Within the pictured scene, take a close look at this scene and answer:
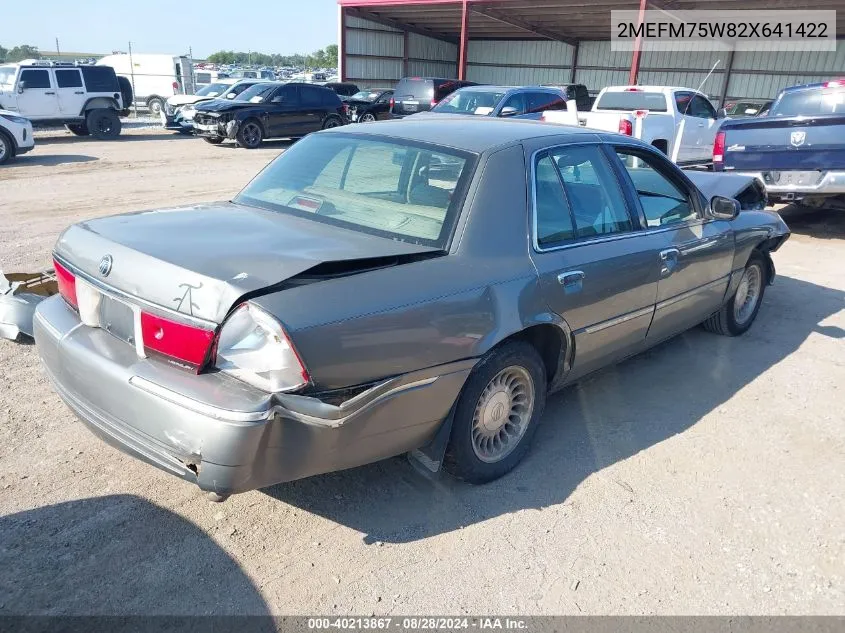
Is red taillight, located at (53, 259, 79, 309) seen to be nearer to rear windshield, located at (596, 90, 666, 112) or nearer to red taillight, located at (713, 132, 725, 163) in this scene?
red taillight, located at (713, 132, 725, 163)

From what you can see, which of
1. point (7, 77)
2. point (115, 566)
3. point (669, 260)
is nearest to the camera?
point (115, 566)

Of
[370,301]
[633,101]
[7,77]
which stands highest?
[7,77]

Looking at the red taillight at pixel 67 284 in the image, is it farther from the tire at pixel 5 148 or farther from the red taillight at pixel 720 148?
the tire at pixel 5 148

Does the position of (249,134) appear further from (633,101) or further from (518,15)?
(518,15)

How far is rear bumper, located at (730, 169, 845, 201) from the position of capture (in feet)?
27.3

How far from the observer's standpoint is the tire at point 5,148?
13027 mm

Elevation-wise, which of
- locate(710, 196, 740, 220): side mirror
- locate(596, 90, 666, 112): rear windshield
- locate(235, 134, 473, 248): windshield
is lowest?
locate(710, 196, 740, 220): side mirror

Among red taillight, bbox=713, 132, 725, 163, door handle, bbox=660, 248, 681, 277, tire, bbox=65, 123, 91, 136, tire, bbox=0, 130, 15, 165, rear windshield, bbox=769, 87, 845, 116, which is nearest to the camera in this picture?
door handle, bbox=660, 248, 681, 277

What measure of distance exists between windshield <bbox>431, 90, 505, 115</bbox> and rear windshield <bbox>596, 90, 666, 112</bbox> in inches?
79.8

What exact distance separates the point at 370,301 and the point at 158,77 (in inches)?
1267

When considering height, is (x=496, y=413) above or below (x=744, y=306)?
above

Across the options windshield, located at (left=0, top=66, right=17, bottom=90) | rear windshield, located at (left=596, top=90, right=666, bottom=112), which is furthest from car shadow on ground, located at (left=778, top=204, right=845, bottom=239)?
windshield, located at (left=0, top=66, right=17, bottom=90)

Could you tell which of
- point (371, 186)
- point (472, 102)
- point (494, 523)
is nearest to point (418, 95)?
point (472, 102)

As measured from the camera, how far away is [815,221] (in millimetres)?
A: 10469
